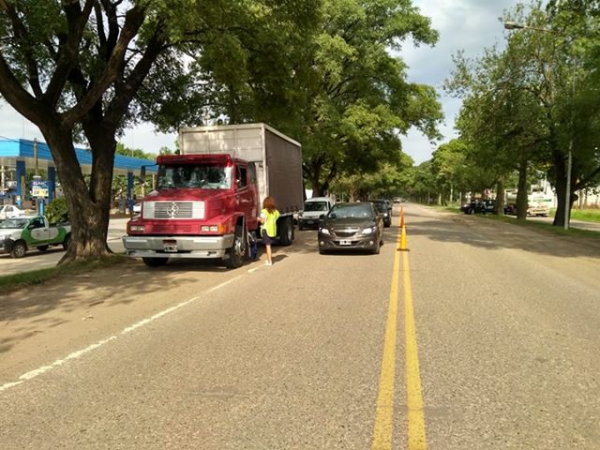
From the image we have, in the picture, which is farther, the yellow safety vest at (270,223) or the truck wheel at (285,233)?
the truck wheel at (285,233)

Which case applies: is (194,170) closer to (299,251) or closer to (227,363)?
(299,251)

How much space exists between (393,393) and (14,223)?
2152 centimetres

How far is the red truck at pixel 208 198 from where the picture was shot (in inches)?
472

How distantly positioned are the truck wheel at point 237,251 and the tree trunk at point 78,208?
3576mm

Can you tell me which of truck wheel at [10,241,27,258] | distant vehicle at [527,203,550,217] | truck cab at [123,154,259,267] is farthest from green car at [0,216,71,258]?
distant vehicle at [527,203,550,217]

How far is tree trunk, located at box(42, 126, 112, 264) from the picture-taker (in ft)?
42.2

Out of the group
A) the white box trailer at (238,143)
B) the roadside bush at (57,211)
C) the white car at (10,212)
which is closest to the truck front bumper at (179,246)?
the white box trailer at (238,143)

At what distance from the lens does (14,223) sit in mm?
21781

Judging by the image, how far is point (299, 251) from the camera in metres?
16.3

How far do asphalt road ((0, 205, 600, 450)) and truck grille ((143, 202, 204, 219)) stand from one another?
2.72 metres

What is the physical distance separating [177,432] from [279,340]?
2398mm

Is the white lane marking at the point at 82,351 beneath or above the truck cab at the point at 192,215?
beneath

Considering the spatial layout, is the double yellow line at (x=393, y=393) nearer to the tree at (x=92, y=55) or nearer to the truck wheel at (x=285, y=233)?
the tree at (x=92, y=55)

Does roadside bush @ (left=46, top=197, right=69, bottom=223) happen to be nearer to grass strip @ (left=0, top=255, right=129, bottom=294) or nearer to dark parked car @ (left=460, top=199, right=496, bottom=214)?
grass strip @ (left=0, top=255, right=129, bottom=294)
